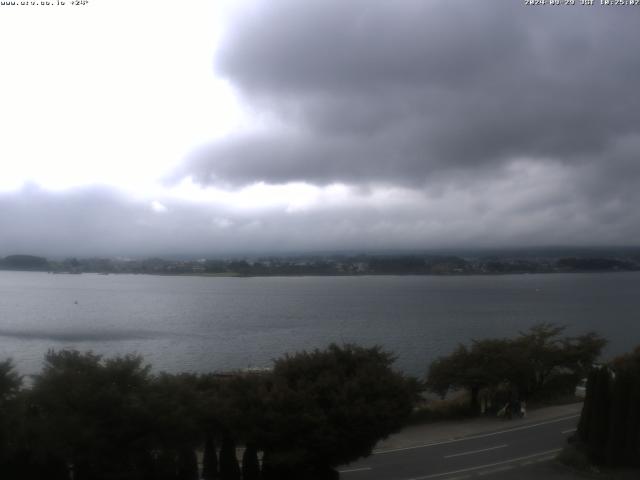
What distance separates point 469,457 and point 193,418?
8.62 meters

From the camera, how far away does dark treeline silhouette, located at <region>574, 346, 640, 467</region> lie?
55.0 ft

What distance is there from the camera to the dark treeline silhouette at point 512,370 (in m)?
26.8

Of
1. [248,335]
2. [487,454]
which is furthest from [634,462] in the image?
[248,335]

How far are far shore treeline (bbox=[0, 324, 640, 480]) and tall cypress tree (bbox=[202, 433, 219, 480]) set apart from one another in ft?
0.08

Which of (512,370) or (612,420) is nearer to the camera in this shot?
(612,420)

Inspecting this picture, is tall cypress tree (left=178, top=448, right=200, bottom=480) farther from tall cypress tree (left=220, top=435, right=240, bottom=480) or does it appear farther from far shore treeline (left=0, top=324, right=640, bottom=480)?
tall cypress tree (left=220, top=435, right=240, bottom=480)

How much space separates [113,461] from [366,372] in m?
6.11

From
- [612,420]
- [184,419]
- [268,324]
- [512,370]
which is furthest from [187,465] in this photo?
[268,324]

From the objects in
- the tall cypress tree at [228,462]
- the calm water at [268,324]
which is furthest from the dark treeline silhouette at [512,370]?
the tall cypress tree at [228,462]

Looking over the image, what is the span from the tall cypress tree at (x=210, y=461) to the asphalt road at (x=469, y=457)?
11.8ft

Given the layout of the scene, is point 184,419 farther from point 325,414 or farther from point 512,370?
point 512,370

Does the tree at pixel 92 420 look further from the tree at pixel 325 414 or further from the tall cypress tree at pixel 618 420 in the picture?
the tall cypress tree at pixel 618 420

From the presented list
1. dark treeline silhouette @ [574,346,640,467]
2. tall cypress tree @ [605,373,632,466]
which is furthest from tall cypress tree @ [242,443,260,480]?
tall cypress tree @ [605,373,632,466]

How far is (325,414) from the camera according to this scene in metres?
14.7
